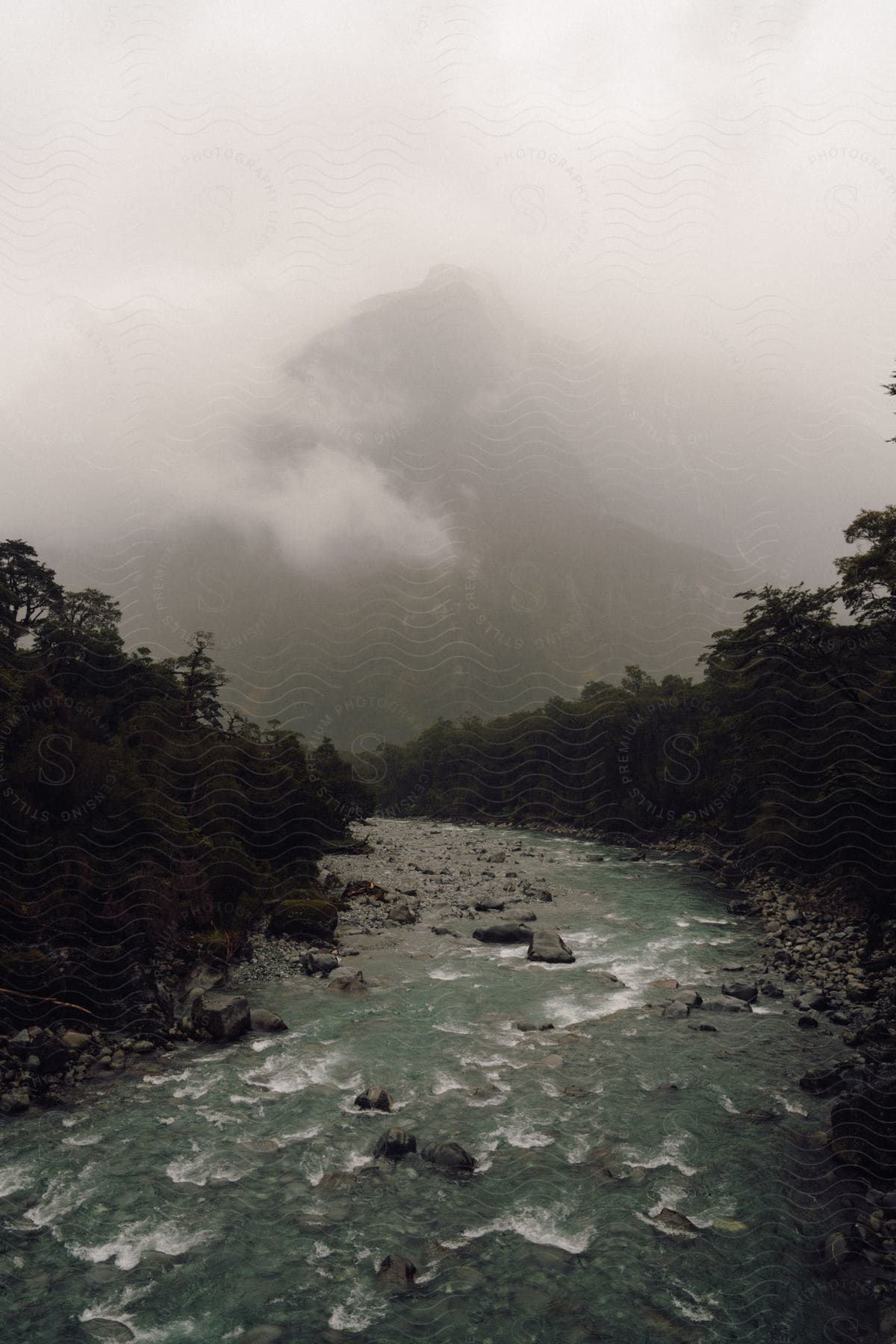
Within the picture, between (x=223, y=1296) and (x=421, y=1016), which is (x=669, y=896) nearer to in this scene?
(x=421, y=1016)

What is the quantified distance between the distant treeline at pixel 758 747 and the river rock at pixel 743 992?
13.5 ft

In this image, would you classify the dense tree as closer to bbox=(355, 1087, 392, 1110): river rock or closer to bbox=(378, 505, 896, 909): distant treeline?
bbox=(355, 1087, 392, 1110): river rock

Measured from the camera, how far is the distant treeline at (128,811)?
59.3 ft

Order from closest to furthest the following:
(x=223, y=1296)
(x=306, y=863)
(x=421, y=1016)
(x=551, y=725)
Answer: (x=223, y=1296)
(x=421, y=1016)
(x=306, y=863)
(x=551, y=725)

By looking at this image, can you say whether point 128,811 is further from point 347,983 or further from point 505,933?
point 505,933

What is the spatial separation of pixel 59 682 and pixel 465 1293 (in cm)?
3319

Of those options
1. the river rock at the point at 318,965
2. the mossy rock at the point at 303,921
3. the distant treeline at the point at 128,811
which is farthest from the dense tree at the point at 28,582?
the river rock at the point at 318,965

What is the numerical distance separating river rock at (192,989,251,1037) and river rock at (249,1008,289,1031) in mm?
266

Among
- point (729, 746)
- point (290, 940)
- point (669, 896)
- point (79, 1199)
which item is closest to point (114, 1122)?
point (79, 1199)

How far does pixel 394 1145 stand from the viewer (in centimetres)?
1166

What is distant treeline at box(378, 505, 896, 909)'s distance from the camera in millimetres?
18594

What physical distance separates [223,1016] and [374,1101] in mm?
4909

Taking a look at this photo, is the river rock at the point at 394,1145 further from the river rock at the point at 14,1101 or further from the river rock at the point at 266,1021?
the river rock at the point at 14,1101

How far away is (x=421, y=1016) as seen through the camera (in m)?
17.6
